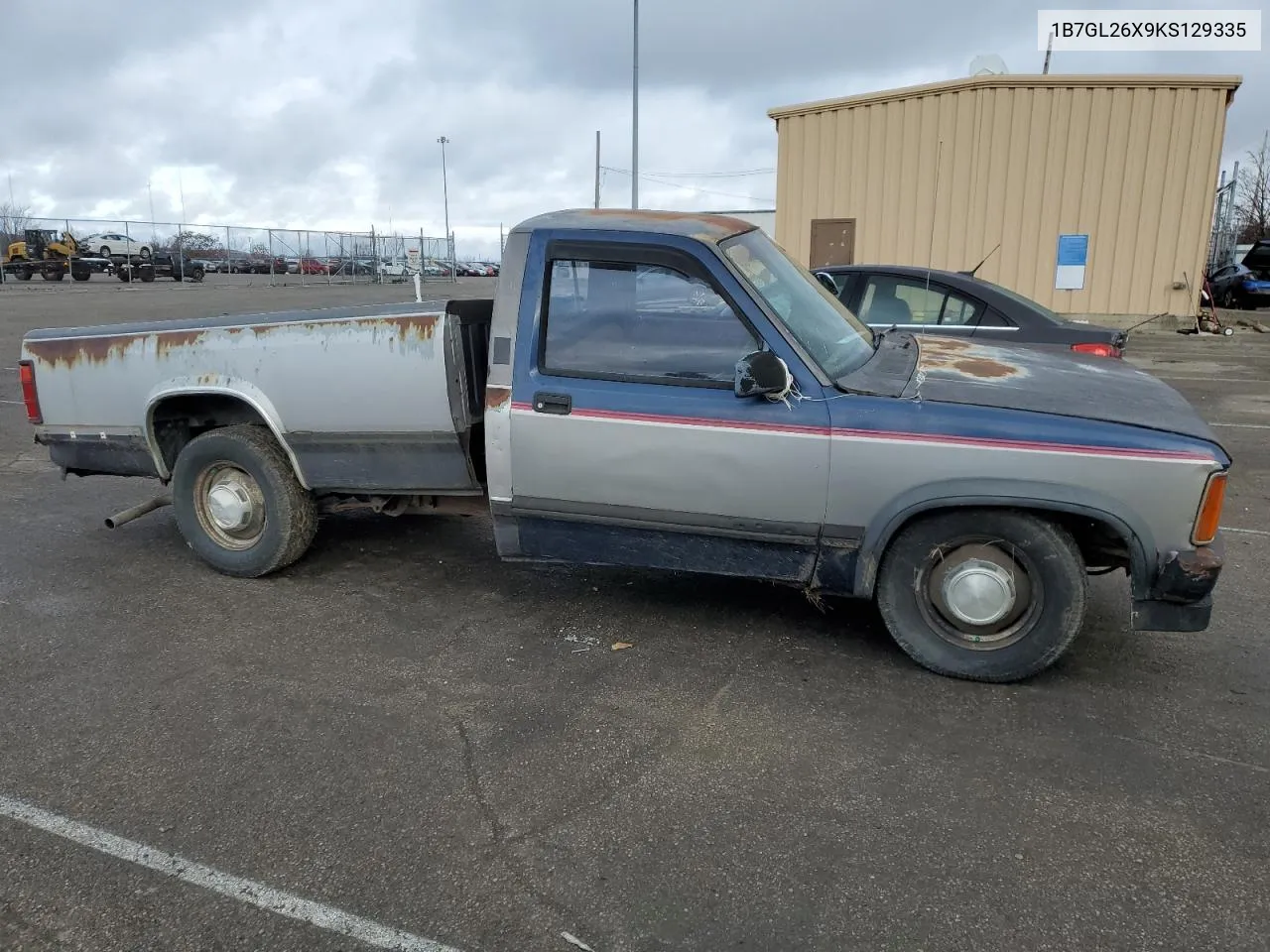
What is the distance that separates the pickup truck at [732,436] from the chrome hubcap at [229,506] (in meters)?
0.07

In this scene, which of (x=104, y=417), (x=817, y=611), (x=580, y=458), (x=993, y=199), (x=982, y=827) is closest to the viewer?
(x=982, y=827)

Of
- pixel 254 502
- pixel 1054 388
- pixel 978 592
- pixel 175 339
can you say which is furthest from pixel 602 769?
pixel 175 339

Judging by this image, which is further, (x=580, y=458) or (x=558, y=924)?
(x=580, y=458)

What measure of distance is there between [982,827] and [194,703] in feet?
9.55

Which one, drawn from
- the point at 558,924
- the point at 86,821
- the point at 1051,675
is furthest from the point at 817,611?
the point at 86,821

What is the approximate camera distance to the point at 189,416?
516 centimetres

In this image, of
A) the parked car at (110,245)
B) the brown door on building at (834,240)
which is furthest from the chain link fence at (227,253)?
the brown door on building at (834,240)

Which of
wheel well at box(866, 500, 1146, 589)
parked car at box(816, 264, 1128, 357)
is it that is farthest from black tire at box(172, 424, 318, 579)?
parked car at box(816, 264, 1128, 357)

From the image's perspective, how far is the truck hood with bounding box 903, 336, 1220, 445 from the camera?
364cm

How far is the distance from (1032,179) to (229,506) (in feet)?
55.0

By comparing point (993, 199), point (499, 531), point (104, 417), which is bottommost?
point (499, 531)

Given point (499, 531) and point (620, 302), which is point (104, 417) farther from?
point (620, 302)

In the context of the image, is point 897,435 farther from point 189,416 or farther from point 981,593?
point 189,416

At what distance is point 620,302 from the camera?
411 centimetres
